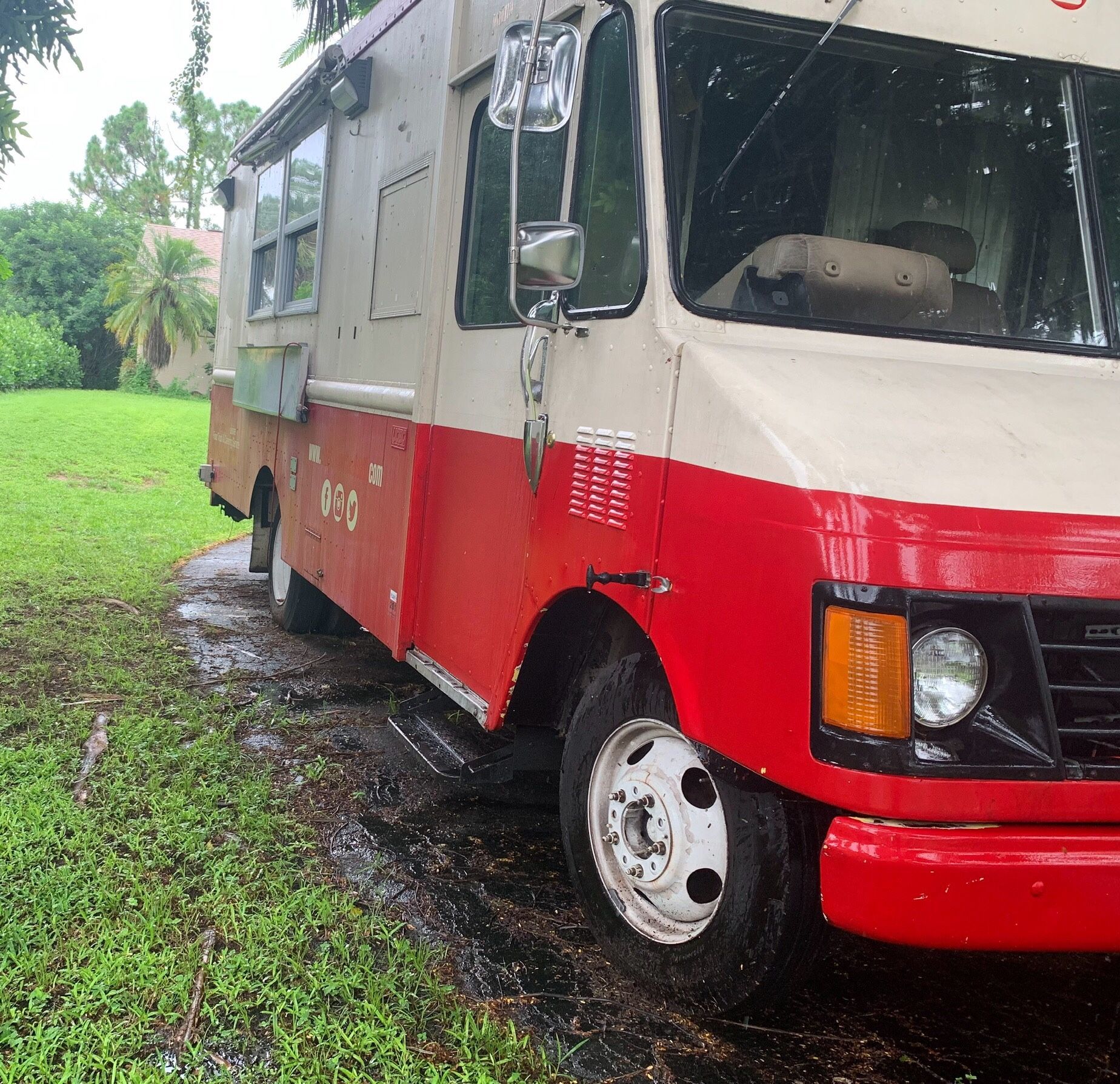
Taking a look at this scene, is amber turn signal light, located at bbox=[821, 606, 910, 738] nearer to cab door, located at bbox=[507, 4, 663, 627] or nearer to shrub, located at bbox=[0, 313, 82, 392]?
cab door, located at bbox=[507, 4, 663, 627]

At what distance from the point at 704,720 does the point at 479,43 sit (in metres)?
2.76

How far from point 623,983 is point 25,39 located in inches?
231

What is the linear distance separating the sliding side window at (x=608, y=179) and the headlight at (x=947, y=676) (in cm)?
124

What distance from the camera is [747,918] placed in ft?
8.62

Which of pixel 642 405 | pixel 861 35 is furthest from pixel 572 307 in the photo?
pixel 861 35

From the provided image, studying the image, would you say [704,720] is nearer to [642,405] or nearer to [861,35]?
[642,405]

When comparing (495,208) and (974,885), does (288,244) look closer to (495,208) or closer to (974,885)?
(495,208)

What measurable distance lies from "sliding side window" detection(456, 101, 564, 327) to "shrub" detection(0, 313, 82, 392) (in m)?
32.7

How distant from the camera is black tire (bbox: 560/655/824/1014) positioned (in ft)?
8.50

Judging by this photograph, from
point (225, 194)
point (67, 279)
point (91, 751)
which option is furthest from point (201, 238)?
point (91, 751)

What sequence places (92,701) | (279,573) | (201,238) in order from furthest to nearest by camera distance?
(201,238), (279,573), (92,701)

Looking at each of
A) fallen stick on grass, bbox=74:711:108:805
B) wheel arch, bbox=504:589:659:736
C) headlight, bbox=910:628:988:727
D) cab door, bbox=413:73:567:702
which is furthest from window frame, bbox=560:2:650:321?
fallen stick on grass, bbox=74:711:108:805

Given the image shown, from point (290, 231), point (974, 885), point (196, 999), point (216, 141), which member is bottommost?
point (196, 999)

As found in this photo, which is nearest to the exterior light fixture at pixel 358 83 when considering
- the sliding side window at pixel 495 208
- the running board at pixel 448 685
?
the sliding side window at pixel 495 208
